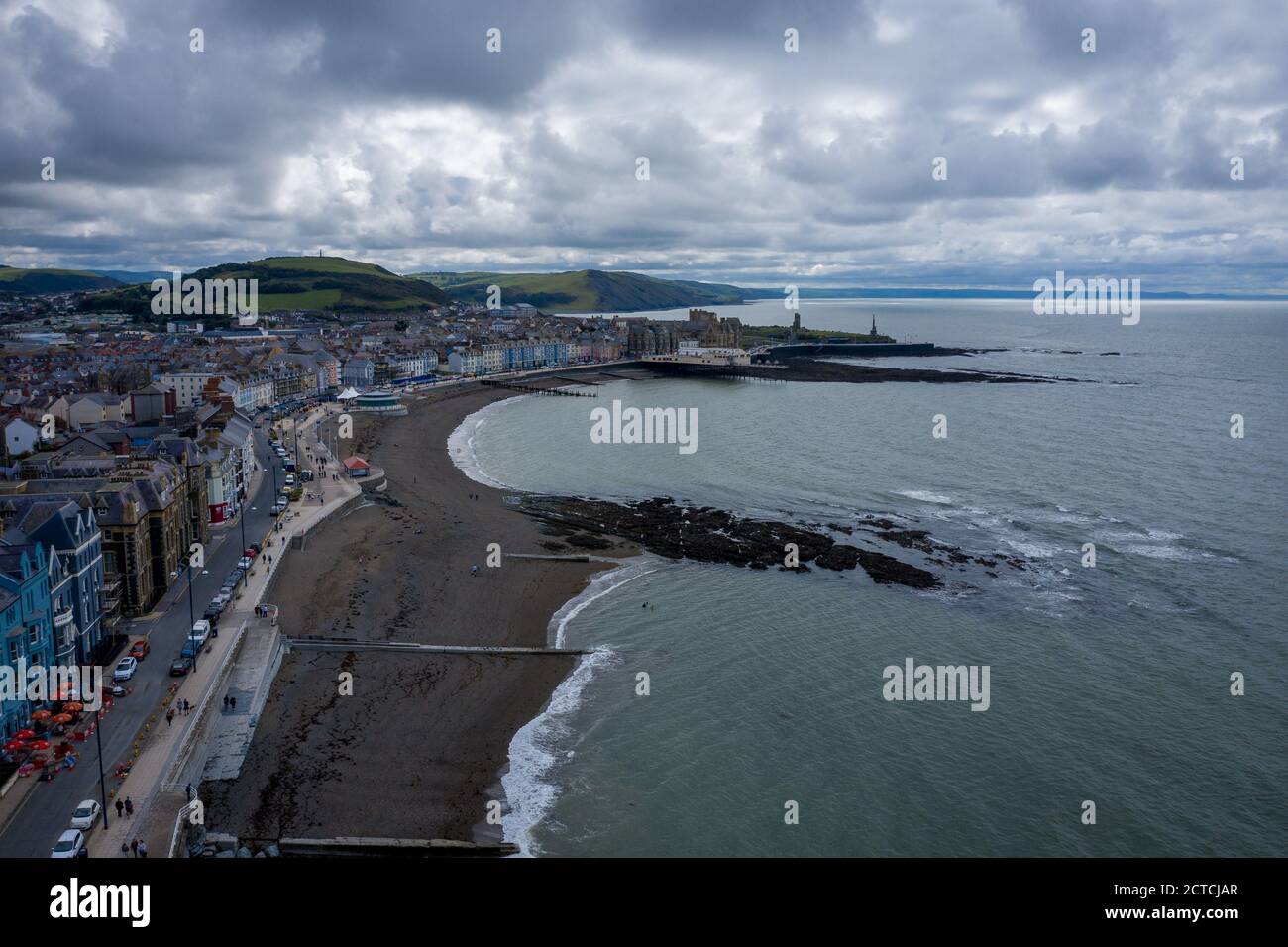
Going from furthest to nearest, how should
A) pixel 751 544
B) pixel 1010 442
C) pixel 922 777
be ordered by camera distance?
pixel 1010 442, pixel 751 544, pixel 922 777

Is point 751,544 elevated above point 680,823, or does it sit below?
above

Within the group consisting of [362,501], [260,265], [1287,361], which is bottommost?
[362,501]

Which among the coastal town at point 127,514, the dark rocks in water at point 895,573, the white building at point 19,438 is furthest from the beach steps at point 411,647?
the white building at point 19,438

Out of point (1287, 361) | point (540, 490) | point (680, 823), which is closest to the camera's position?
point (680, 823)

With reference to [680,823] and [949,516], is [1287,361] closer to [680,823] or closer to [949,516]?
[949,516]

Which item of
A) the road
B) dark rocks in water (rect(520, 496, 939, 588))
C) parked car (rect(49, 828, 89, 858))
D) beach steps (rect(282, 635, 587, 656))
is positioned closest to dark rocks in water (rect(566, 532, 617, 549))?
dark rocks in water (rect(520, 496, 939, 588))

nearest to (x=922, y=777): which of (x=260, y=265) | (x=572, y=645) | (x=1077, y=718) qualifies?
(x=1077, y=718)

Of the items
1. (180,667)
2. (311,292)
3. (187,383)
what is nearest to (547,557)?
(180,667)
